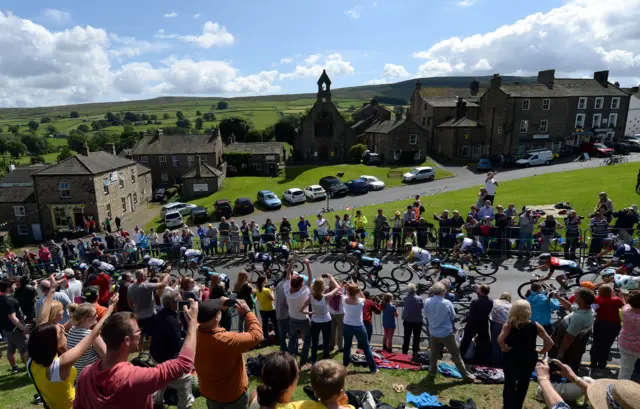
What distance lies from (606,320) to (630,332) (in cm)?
156

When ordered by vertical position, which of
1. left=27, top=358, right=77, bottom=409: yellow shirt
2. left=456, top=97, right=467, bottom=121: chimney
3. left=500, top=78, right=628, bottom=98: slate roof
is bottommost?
left=27, top=358, right=77, bottom=409: yellow shirt

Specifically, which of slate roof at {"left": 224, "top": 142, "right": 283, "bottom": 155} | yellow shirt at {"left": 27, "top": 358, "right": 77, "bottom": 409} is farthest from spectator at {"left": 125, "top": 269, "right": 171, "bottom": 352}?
slate roof at {"left": 224, "top": 142, "right": 283, "bottom": 155}

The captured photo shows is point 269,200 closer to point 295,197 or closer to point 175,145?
point 295,197

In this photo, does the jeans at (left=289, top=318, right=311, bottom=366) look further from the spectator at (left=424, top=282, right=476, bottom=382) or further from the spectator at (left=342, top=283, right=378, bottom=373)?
the spectator at (left=424, top=282, right=476, bottom=382)

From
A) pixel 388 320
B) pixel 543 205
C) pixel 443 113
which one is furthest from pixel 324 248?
pixel 443 113

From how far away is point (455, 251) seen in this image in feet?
47.4

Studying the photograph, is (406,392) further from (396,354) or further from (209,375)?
(209,375)

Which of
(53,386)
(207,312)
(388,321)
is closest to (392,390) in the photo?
(388,321)

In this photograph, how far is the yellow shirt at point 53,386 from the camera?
4031 millimetres

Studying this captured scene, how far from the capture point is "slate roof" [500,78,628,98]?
53.0m

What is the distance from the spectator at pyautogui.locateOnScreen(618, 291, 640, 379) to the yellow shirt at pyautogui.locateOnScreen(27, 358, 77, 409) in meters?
7.44

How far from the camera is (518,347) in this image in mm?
5438

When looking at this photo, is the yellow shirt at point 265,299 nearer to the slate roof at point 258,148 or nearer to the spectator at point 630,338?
the spectator at point 630,338

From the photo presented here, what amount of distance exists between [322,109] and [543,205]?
41.4 metres
